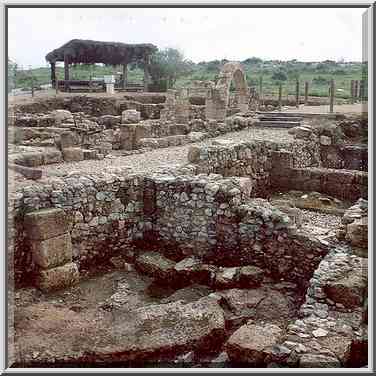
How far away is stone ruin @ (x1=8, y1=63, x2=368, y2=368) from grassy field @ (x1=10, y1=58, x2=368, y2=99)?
24578 millimetres

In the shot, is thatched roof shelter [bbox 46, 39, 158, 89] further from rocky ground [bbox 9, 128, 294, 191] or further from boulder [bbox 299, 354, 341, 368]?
boulder [bbox 299, 354, 341, 368]

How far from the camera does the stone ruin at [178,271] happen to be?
5852mm

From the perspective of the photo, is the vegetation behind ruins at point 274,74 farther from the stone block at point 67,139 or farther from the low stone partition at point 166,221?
the low stone partition at point 166,221

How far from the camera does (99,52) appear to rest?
31.6 meters

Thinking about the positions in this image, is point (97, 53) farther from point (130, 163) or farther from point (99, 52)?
point (130, 163)

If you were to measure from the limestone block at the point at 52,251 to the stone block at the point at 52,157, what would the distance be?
404 centimetres

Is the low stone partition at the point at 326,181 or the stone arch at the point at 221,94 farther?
the stone arch at the point at 221,94

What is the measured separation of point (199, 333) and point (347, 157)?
12.2 metres

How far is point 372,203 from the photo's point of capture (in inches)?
191

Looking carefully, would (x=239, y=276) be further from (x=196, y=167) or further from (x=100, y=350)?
(x=196, y=167)

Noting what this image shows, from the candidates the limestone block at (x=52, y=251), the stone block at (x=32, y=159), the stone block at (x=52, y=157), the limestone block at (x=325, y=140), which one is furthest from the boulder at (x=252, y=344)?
the limestone block at (x=325, y=140)

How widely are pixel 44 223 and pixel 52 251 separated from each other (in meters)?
0.45

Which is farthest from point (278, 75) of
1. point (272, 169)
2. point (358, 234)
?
point (358, 234)

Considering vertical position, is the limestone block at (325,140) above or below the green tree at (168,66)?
below
